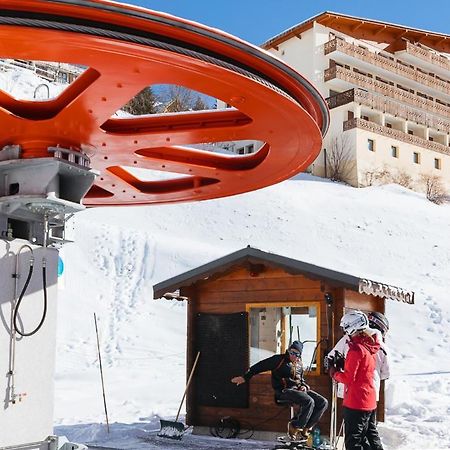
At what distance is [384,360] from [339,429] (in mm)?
2197

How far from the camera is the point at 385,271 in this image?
31141 millimetres

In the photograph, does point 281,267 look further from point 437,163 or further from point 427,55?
point 427,55

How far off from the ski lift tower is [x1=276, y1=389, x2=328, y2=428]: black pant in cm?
294

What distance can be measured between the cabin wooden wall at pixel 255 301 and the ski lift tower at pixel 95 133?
304 cm

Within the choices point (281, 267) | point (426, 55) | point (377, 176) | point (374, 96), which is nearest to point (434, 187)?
point (377, 176)

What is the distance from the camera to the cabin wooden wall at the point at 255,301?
10.7m

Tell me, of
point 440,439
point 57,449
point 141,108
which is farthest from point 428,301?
point 141,108

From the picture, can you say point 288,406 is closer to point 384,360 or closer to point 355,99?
point 384,360

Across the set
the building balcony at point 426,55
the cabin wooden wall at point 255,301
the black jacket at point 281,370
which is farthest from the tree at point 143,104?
the black jacket at point 281,370

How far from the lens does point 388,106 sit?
163 ft

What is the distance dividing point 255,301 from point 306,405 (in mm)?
2128

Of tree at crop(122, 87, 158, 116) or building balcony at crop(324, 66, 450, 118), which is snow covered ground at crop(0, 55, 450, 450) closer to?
building balcony at crop(324, 66, 450, 118)

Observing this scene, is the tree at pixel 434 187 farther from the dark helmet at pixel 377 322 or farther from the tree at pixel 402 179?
the dark helmet at pixel 377 322

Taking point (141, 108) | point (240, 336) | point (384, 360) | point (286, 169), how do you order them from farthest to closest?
point (141, 108), point (240, 336), point (384, 360), point (286, 169)
